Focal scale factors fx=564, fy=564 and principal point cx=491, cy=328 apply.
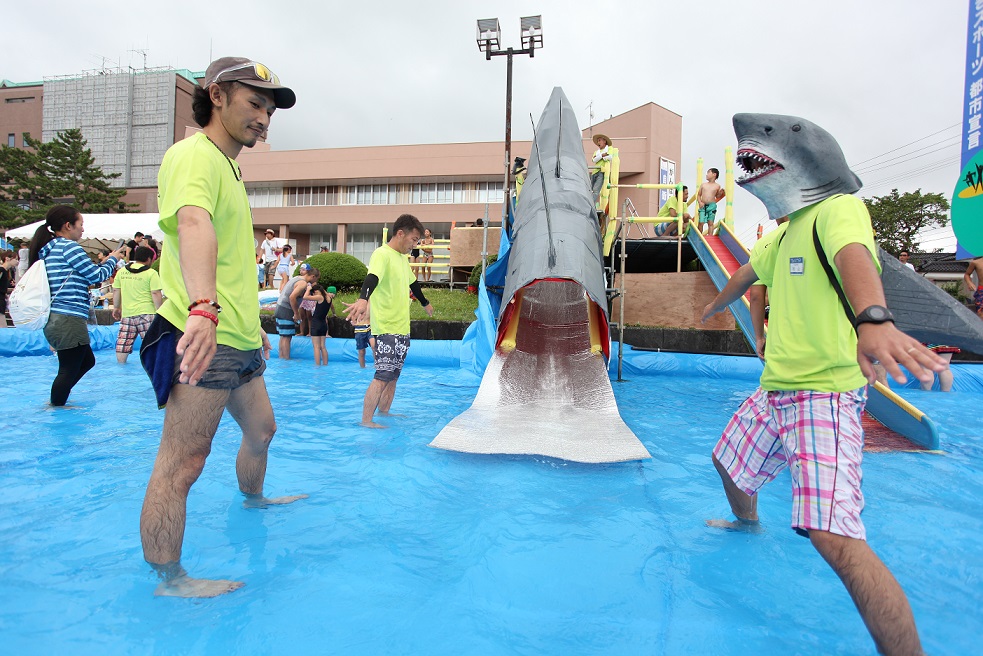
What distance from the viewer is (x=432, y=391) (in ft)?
23.4

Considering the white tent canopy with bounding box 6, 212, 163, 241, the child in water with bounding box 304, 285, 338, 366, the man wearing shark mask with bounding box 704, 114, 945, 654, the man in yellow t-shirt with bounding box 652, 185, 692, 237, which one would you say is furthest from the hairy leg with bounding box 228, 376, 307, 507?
the white tent canopy with bounding box 6, 212, 163, 241

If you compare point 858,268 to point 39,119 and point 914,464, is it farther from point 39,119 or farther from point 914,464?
point 39,119

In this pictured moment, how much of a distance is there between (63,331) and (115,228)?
1490 cm

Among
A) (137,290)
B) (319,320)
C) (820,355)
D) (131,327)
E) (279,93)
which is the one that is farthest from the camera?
(319,320)

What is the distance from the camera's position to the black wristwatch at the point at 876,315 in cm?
158

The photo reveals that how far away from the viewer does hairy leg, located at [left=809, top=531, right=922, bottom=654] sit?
1.67 meters

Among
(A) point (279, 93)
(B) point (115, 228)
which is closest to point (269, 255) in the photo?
(B) point (115, 228)

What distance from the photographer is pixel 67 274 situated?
16.3 ft

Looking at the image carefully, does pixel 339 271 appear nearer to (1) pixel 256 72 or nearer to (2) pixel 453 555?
(1) pixel 256 72

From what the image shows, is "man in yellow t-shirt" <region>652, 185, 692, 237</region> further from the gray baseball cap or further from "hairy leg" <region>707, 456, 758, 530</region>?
the gray baseball cap

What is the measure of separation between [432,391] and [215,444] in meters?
3.15

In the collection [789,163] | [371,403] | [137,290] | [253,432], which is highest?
[789,163]

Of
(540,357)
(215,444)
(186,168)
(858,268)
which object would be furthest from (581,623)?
(540,357)

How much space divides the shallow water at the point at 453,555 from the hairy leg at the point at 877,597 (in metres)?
0.27
